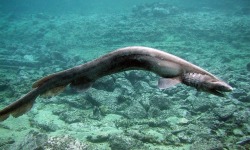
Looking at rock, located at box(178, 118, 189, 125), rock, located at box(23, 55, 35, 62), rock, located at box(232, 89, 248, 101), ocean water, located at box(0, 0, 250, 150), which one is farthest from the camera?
rock, located at box(23, 55, 35, 62)

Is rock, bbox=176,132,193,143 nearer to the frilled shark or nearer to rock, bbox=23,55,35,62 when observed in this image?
the frilled shark

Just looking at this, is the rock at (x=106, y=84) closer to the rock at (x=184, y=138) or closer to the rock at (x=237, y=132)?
the rock at (x=184, y=138)

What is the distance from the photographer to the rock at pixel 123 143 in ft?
29.5

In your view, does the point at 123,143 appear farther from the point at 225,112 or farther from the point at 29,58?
the point at 29,58

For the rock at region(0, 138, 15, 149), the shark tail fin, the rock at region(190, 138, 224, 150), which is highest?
the shark tail fin

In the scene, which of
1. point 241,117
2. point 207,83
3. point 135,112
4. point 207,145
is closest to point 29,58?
point 135,112

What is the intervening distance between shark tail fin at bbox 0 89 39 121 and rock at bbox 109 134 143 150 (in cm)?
Answer: 680

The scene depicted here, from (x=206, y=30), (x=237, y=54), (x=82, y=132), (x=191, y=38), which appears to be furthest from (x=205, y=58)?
(x=82, y=132)

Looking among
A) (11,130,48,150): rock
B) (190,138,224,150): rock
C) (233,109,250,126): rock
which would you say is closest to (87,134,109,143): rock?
(11,130,48,150): rock

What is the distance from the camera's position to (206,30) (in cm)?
2859

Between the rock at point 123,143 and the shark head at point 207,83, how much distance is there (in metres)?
7.16

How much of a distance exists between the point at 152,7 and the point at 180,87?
2672cm

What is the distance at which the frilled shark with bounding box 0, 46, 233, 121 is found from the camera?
2168 mm

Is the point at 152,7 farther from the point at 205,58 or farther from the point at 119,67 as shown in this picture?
the point at 119,67
